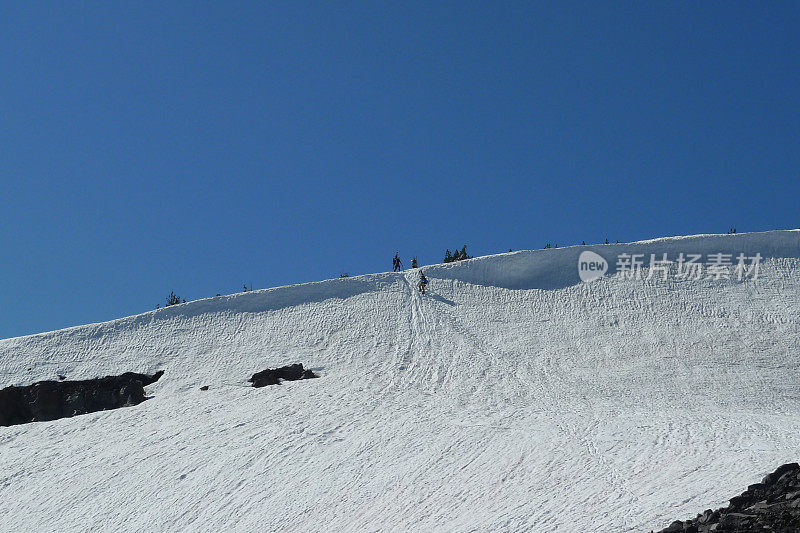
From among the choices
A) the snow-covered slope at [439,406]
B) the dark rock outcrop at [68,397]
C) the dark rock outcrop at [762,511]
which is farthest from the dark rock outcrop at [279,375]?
the dark rock outcrop at [762,511]

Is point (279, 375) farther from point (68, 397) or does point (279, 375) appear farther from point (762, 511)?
point (762, 511)

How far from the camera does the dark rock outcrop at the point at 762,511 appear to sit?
12430 millimetres

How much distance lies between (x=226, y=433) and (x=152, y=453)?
207 centimetres

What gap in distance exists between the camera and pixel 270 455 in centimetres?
2178

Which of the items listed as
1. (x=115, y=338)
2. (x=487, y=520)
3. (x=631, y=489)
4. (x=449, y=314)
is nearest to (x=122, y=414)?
(x=115, y=338)

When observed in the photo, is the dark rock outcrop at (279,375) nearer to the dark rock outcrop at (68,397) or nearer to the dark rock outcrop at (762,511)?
the dark rock outcrop at (68,397)

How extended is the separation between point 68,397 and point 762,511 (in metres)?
24.2

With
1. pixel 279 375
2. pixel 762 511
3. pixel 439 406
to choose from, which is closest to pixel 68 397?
pixel 279 375

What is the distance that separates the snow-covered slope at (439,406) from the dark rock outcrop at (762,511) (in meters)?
0.85

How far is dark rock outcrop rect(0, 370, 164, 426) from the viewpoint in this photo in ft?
95.6

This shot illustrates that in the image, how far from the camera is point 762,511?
13.1 m

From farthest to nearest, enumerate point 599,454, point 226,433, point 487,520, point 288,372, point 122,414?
point 288,372, point 122,414, point 226,433, point 599,454, point 487,520

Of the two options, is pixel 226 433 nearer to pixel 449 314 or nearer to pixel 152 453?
pixel 152 453

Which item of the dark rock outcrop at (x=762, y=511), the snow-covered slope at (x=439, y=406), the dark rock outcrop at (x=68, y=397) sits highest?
the dark rock outcrop at (x=68, y=397)
